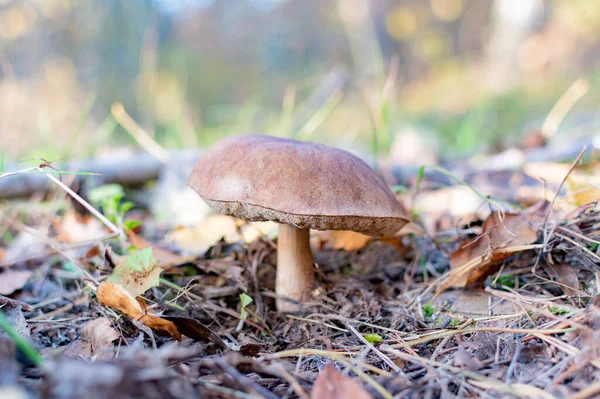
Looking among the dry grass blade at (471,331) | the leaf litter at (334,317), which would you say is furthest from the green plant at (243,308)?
the dry grass blade at (471,331)

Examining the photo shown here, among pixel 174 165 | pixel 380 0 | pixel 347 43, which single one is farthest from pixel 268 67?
pixel 174 165

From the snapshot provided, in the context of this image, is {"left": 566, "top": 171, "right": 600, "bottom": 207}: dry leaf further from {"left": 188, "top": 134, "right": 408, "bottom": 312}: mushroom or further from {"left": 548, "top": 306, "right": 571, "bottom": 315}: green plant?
{"left": 188, "top": 134, "right": 408, "bottom": 312}: mushroom

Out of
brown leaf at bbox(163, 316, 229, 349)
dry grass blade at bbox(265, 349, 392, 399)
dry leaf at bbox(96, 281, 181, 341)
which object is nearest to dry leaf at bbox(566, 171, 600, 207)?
dry grass blade at bbox(265, 349, 392, 399)

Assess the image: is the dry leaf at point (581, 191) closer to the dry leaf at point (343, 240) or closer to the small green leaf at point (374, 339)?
the dry leaf at point (343, 240)

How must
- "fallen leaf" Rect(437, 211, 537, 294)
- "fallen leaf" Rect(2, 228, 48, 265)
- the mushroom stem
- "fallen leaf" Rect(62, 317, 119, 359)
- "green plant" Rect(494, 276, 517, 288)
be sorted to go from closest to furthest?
"fallen leaf" Rect(62, 317, 119, 359) → "fallen leaf" Rect(437, 211, 537, 294) → "green plant" Rect(494, 276, 517, 288) → the mushroom stem → "fallen leaf" Rect(2, 228, 48, 265)

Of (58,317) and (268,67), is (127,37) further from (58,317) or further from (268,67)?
(58,317)
